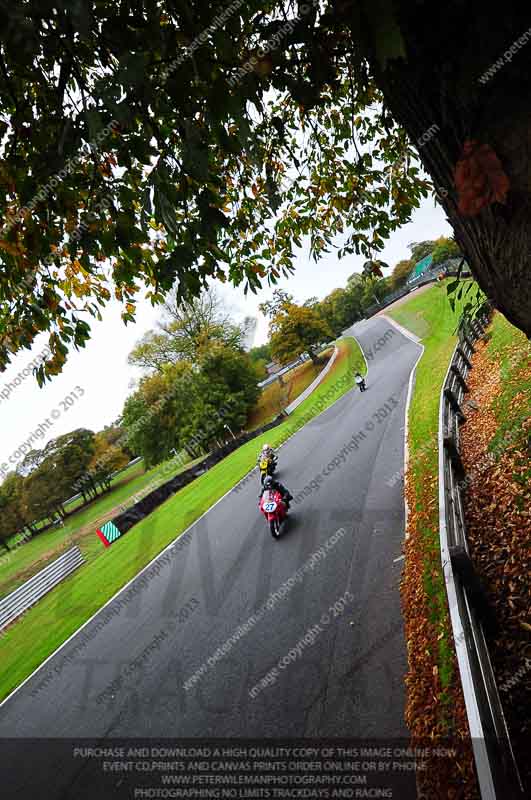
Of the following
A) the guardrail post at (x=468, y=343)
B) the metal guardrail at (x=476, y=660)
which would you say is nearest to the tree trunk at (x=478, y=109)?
the metal guardrail at (x=476, y=660)

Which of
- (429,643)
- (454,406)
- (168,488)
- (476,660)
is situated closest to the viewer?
(476,660)

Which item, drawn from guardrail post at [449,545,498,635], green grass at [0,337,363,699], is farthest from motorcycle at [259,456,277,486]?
guardrail post at [449,545,498,635]

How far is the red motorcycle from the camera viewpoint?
904 centimetres

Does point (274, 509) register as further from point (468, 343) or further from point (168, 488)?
point (168, 488)

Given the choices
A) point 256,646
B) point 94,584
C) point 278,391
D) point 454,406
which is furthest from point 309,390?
point 256,646

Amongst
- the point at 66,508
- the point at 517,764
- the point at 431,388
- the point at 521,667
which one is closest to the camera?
the point at 517,764

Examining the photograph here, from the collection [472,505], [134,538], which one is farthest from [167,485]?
[472,505]

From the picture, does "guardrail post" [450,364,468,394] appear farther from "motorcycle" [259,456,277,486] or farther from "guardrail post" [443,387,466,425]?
"motorcycle" [259,456,277,486]

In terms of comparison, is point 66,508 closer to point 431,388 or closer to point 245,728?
point 431,388

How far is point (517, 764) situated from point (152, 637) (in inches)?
246

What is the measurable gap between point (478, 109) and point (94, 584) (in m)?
14.7

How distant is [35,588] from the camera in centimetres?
1546

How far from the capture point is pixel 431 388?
14.7 metres

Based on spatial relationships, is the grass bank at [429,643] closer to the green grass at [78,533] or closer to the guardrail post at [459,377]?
the guardrail post at [459,377]
